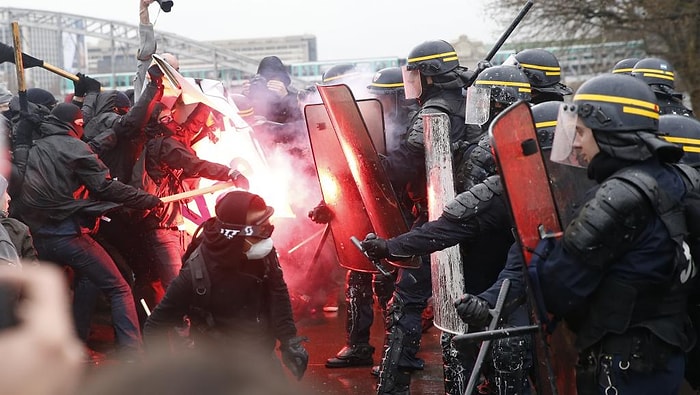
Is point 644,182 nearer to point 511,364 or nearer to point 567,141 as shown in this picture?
point 567,141

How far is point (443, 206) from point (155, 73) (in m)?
2.73

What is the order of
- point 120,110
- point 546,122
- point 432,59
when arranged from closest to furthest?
point 546,122 → point 432,59 → point 120,110

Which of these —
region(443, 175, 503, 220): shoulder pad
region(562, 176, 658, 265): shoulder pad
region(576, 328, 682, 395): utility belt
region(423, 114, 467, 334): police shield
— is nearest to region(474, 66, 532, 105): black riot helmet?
region(423, 114, 467, 334): police shield

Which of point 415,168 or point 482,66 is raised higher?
point 482,66

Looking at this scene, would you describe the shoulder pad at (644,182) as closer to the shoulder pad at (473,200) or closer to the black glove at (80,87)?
the shoulder pad at (473,200)

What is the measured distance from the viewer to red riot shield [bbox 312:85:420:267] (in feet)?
17.8

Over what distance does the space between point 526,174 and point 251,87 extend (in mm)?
5392

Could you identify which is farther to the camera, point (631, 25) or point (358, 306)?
point (631, 25)

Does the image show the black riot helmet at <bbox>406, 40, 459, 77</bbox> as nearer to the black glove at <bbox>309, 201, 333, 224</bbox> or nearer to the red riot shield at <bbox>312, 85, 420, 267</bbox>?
the red riot shield at <bbox>312, 85, 420, 267</bbox>

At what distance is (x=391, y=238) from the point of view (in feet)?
17.5

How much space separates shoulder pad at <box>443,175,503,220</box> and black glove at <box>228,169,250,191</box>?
2.49 metres

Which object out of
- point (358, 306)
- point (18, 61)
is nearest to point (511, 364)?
point (358, 306)

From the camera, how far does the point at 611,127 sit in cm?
362

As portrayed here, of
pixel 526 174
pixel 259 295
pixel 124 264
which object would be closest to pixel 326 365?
pixel 124 264
